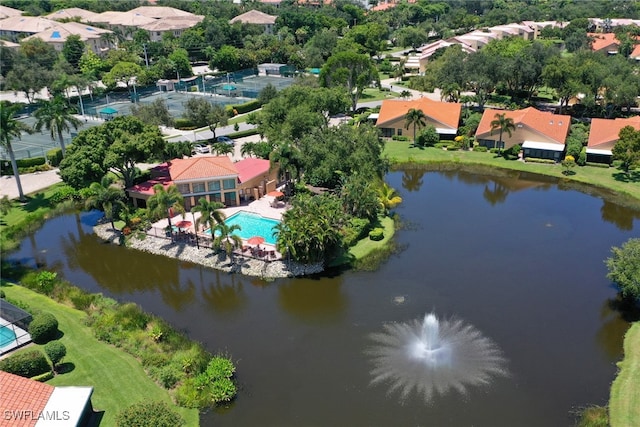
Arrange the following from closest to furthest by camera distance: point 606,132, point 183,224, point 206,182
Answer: point 183,224
point 206,182
point 606,132

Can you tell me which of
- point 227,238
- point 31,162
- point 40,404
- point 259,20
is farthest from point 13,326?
point 259,20

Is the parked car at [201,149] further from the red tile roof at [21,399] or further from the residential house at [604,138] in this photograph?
the residential house at [604,138]

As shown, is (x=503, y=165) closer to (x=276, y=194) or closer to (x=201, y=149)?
(x=276, y=194)

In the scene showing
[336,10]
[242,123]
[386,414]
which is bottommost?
[386,414]

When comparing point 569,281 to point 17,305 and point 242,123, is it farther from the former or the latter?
point 242,123

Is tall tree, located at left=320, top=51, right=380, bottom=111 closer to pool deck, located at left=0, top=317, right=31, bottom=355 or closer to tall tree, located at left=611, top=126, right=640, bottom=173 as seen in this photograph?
tall tree, located at left=611, top=126, right=640, bottom=173

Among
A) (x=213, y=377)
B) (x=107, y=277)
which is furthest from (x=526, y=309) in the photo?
(x=107, y=277)

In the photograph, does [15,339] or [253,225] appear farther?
[253,225]
